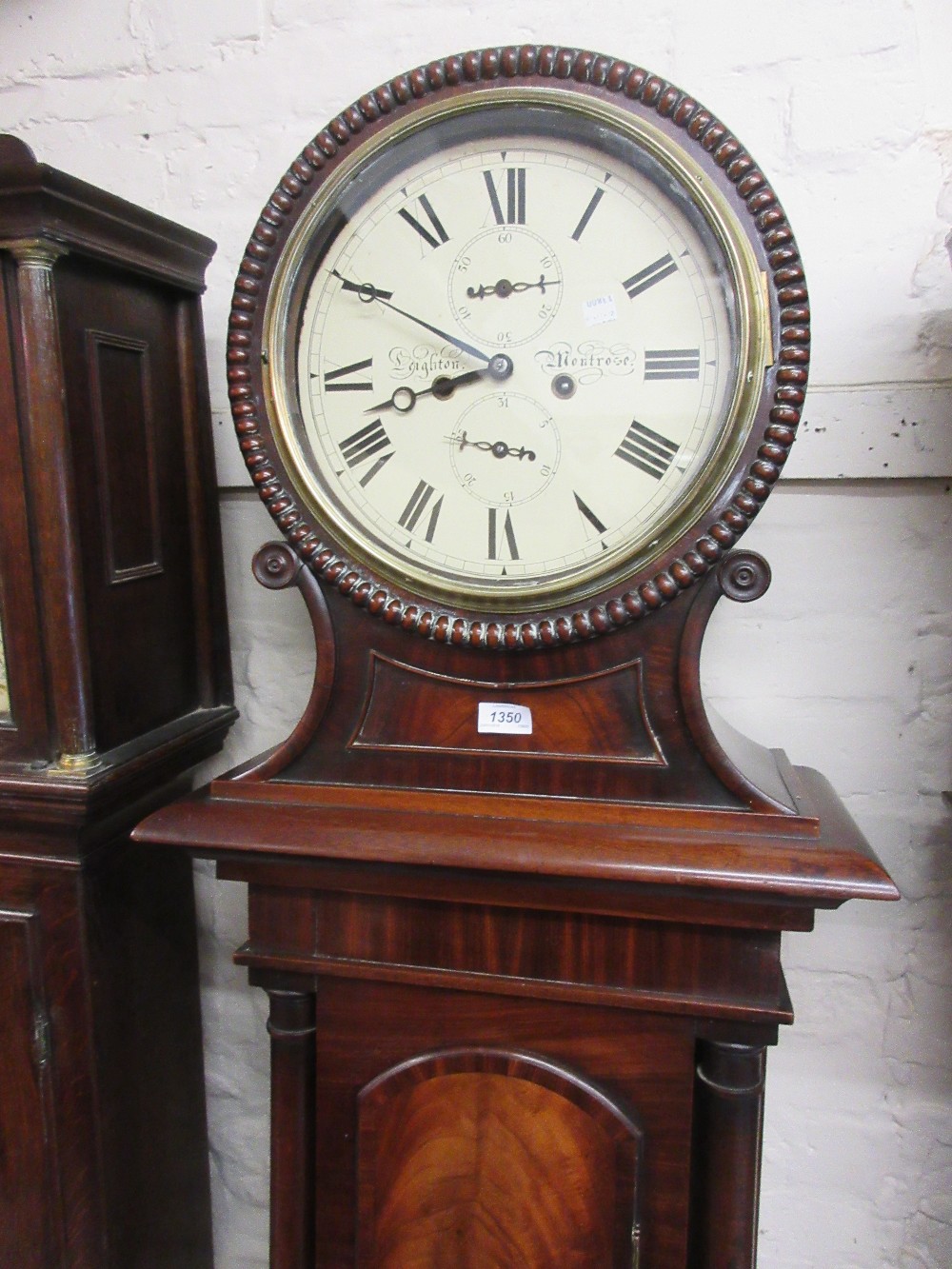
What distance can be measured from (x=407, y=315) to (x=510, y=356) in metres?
0.10

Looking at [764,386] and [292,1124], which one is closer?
[764,386]

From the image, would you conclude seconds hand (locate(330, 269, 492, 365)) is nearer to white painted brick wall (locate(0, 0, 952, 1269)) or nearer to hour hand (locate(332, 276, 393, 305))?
hour hand (locate(332, 276, 393, 305))

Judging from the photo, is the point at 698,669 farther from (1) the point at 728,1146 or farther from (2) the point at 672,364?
(1) the point at 728,1146

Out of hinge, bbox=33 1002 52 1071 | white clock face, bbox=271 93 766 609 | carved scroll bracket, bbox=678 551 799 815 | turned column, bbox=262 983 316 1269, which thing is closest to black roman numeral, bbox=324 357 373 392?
white clock face, bbox=271 93 766 609

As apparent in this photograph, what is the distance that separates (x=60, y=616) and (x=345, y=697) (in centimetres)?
26

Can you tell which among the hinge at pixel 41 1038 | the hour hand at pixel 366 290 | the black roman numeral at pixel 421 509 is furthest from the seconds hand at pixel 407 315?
the hinge at pixel 41 1038

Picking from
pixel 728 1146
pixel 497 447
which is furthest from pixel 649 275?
pixel 728 1146

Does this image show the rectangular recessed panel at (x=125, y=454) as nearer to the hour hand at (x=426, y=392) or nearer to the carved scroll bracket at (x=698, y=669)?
the hour hand at (x=426, y=392)

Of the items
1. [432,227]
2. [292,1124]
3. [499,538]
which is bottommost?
[292,1124]

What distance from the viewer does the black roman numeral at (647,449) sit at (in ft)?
2.49

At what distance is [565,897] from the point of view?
2.44 feet

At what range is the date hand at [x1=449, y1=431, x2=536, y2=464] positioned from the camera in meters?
0.78

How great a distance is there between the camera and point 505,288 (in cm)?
78

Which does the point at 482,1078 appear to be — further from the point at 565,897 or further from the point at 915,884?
the point at 915,884
